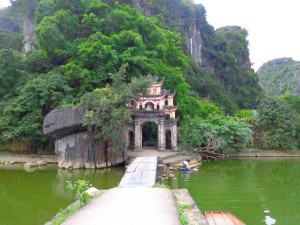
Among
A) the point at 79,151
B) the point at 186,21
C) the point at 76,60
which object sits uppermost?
the point at 186,21

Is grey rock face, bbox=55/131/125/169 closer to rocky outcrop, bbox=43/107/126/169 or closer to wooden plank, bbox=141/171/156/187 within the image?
rocky outcrop, bbox=43/107/126/169

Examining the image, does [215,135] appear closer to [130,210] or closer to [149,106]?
[149,106]

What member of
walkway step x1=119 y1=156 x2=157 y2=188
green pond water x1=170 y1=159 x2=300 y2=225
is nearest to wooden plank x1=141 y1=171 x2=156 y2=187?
walkway step x1=119 y1=156 x2=157 y2=188

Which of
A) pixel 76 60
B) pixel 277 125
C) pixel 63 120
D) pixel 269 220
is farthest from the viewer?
pixel 277 125

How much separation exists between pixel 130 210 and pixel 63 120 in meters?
10.3

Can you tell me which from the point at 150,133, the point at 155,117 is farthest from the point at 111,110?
the point at 150,133

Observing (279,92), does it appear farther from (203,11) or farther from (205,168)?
(205,168)

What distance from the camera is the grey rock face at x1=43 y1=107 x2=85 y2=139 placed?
15406 millimetres

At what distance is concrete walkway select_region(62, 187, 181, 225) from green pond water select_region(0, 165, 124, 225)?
8.66 feet

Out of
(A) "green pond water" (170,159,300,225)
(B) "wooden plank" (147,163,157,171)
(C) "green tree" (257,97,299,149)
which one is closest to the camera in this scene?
(A) "green pond water" (170,159,300,225)

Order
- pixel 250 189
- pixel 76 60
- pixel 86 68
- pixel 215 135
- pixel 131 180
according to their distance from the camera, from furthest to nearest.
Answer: pixel 76 60
pixel 86 68
pixel 215 135
pixel 250 189
pixel 131 180

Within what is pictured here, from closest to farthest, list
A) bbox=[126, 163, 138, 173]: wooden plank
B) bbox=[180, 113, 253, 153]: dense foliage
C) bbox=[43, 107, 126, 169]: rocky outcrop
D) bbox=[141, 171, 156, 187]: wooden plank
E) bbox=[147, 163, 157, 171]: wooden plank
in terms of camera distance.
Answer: bbox=[141, 171, 156, 187]: wooden plank, bbox=[126, 163, 138, 173]: wooden plank, bbox=[147, 163, 157, 171]: wooden plank, bbox=[43, 107, 126, 169]: rocky outcrop, bbox=[180, 113, 253, 153]: dense foliage

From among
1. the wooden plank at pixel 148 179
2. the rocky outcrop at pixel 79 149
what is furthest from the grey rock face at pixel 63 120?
the wooden plank at pixel 148 179

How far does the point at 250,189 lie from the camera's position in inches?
478
